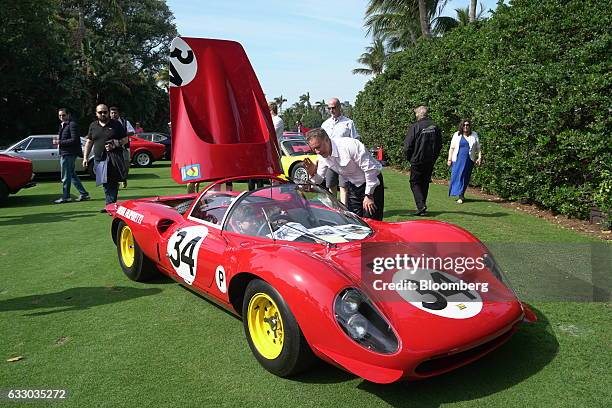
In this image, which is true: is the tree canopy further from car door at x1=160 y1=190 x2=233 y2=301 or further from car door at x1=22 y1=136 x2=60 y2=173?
car door at x1=160 y1=190 x2=233 y2=301

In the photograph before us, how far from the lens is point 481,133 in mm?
9578

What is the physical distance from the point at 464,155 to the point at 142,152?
13195 mm

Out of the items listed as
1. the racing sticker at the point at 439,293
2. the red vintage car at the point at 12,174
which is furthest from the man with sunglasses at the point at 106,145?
the racing sticker at the point at 439,293

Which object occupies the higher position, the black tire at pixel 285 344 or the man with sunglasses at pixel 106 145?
the man with sunglasses at pixel 106 145

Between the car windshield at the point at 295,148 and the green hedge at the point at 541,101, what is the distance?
369cm

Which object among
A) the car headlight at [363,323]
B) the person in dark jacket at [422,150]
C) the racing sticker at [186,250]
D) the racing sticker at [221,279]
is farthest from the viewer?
the person in dark jacket at [422,150]

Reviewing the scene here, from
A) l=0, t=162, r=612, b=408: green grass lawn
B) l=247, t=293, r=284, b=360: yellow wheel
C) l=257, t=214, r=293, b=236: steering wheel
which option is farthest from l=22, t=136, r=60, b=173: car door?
l=247, t=293, r=284, b=360: yellow wheel

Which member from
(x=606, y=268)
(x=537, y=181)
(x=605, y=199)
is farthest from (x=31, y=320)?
(x=537, y=181)

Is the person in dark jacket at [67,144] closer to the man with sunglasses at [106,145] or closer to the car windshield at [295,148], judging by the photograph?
the man with sunglasses at [106,145]

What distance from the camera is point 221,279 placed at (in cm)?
337

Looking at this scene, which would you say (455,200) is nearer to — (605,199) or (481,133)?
(481,133)

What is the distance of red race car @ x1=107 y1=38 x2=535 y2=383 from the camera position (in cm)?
254

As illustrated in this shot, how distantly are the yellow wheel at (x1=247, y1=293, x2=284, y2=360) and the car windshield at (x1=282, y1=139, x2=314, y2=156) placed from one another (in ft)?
32.6

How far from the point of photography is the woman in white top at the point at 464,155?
9.02 meters
